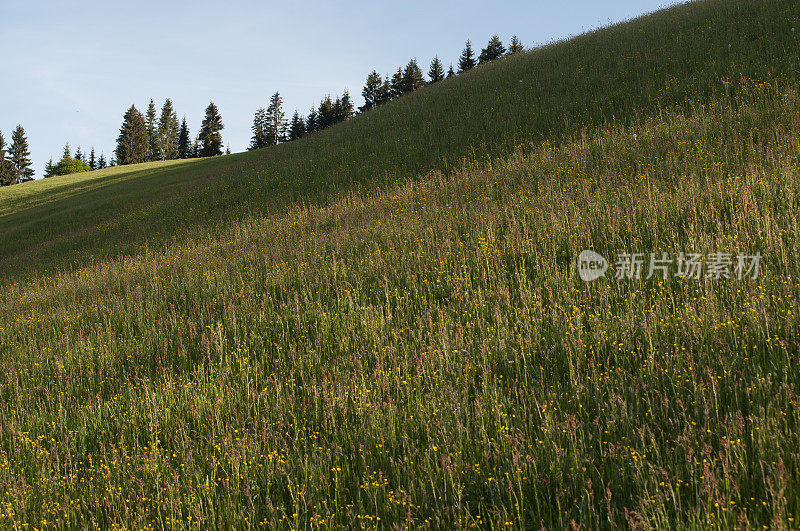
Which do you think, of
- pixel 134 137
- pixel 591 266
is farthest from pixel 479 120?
pixel 134 137

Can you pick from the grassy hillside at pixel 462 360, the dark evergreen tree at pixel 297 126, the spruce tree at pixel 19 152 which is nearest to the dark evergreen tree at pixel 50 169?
the spruce tree at pixel 19 152

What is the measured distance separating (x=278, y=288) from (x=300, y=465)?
404cm

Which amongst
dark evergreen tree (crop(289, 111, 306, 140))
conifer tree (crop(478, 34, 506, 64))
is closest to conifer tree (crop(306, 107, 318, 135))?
dark evergreen tree (crop(289, 111, 306, 140))

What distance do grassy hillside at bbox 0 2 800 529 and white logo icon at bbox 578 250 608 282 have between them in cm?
20

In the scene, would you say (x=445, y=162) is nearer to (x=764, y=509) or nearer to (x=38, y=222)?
(x=764, y=509)

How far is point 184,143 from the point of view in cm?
8294

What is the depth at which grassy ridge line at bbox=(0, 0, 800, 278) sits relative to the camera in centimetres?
1231

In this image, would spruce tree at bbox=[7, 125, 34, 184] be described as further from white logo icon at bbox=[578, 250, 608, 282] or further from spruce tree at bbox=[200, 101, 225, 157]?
white logo icon at bbox=[578, 250, 608, 282]

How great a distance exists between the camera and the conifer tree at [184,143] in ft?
270

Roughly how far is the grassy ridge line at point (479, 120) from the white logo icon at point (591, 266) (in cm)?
675

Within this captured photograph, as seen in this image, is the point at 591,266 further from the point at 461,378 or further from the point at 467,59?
the point at 467,59

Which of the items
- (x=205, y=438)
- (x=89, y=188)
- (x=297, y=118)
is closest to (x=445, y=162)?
(x=205, y=438)

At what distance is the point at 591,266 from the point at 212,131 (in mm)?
77770

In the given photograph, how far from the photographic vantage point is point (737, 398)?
114 inches
